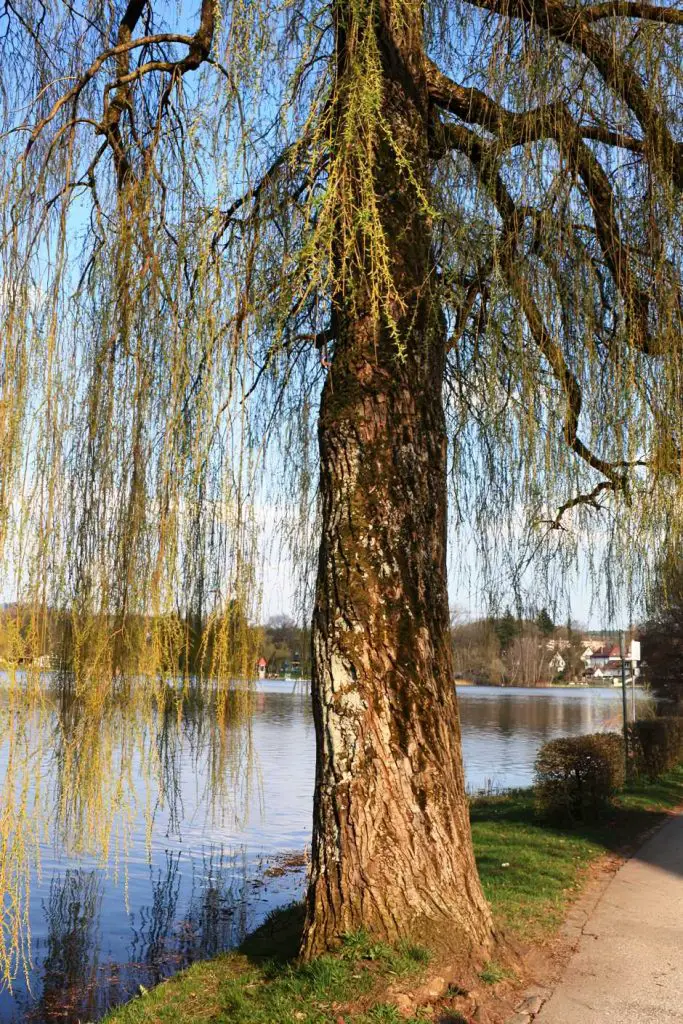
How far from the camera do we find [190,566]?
4.21m

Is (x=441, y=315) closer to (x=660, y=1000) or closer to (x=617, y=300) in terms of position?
(x=617, y=300)

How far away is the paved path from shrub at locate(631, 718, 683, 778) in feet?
27.7

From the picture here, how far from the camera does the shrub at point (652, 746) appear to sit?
52.9 feet

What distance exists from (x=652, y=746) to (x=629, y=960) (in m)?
11.7

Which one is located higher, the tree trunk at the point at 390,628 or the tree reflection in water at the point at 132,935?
the tree trunk at the point at 390,628

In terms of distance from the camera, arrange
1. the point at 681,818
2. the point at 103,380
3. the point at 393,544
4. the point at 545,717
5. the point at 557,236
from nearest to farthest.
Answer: the point at 103,380 < the point at 557,236 < the point at 393,544 < the point at 681,818 < the point at 545,717

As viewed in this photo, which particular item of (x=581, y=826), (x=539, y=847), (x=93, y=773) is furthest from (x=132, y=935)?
(x=93, y=773)

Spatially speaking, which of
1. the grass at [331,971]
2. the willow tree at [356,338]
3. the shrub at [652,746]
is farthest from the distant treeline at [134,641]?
the shrub at [652,746]

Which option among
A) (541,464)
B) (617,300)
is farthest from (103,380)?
(617,300)

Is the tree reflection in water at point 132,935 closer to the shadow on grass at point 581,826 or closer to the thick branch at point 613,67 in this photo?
the shadow on grass at point 581,826

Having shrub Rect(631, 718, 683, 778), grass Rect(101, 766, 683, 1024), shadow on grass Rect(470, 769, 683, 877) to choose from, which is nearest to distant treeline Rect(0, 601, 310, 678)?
grass Rect(101, 766, 683, 1024)

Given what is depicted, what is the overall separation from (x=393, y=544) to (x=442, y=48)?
3.09 m

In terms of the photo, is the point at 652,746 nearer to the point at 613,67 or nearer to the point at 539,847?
the point at 539,847

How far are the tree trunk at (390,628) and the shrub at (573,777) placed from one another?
626cm
